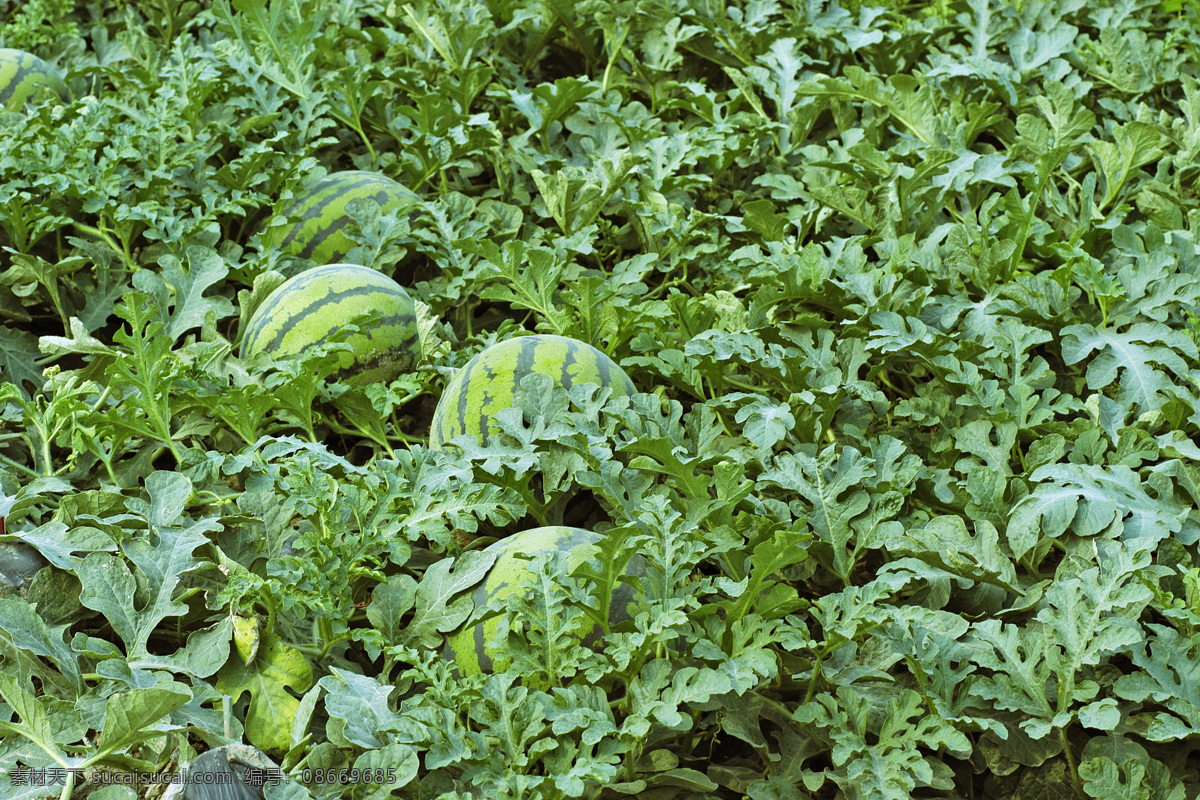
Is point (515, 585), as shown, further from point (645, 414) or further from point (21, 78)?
point (21, 78)

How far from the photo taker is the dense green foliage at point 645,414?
5.54 ft

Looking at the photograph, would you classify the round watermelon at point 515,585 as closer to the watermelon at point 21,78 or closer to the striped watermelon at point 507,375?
the striped watermelon at point 507,375

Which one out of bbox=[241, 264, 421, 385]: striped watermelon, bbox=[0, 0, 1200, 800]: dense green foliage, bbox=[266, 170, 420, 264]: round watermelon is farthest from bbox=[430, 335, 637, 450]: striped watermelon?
bbox=[266, 170, 420, 264]: round watermelon

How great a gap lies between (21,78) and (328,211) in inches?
64.0

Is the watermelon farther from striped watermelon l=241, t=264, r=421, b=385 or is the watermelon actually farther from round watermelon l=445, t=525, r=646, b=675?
round watermelon l=445, t=525, r=646, b=675

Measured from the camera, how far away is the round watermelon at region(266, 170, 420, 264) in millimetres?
2959

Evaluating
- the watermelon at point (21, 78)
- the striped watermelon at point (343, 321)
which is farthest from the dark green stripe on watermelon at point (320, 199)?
the watermelon at point (21, 78)

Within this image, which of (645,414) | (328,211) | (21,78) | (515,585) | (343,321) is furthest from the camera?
(21,78)

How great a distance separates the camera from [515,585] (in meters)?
1.87

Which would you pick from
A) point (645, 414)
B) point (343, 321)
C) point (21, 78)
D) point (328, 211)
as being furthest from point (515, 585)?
point (21, 78)

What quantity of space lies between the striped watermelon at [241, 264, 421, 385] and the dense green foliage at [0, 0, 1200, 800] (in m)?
0.08

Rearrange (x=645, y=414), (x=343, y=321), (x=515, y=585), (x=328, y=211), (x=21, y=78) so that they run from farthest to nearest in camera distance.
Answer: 1. (x=21, y=78)
2. (x=328, y=211)
3. (x=343, y=321)
4. (x=645, y=414)
5. (x=515, y=585)

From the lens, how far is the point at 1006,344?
7.77ft

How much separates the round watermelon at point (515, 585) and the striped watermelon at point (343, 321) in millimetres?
775
